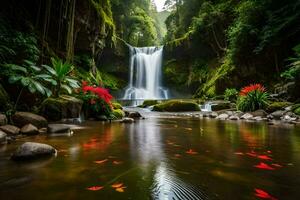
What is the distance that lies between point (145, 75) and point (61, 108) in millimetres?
18403

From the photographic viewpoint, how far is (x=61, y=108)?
7965 millimetres

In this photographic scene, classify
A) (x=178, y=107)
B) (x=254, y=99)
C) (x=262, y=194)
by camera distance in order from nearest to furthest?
(x=262, y=194), (x=254, y=99), (x=178, y=107)

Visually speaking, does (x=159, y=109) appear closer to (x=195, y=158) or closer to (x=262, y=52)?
(x=262, y=52)

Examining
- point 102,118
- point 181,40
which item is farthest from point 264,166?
Result: point 181,40

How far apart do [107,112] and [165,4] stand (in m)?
34.0

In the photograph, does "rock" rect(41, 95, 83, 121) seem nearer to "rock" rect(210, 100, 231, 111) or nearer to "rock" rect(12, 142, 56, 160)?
"rock" rect(12, 142, 56, 160)

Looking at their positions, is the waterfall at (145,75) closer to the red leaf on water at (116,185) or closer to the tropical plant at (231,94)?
the tropical plant at (231,94)

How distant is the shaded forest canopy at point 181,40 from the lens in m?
10.9

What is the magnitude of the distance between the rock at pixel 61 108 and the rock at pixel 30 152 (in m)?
4.98

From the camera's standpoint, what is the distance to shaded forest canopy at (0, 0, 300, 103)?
10.9 metres

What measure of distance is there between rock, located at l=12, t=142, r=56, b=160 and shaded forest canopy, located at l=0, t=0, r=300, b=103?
4.96 metres

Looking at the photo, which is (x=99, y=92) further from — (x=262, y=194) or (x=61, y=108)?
(x=262, y=194)

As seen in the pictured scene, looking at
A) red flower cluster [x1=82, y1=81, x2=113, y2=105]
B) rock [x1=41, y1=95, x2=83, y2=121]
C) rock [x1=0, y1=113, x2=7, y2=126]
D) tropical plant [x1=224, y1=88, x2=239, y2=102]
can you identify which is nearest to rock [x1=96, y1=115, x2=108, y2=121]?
red flower cluster [x1=82, y1=81, x2=113, y2=105]

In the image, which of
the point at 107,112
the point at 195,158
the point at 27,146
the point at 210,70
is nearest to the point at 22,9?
the point at 107,112
